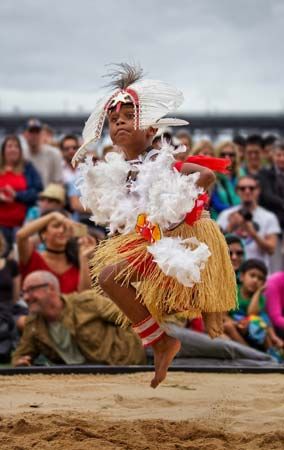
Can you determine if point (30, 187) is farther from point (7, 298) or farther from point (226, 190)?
point (226, 190)

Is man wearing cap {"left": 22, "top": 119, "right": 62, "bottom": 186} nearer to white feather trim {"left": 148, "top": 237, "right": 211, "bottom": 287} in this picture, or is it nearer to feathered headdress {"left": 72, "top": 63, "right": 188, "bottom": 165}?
feathered headdress {"left": 72, "top": 63, "right": 188, "bottom": 165}

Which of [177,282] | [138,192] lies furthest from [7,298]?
[177,282]

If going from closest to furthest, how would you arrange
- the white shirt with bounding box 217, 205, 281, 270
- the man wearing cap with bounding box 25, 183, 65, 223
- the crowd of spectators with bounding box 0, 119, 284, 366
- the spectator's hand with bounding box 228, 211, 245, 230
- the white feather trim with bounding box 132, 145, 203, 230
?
the white feather trim with bounding box 132, 145, 203, 230 → the crowd of spectators with bounding box 0, 119, 284, 366 → the man wearing cap with bounding box 25, 183, 65, 223 → the spectator's hand with bounding box 228, 211, 245, 230 → the white shirt with bounding box 217, 205, 281, 270

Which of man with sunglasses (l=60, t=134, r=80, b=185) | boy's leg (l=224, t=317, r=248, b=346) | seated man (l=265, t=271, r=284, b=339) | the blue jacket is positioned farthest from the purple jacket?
man with sunglasses (l=60, t=134, r=80, b=185)

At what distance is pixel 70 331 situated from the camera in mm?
7805

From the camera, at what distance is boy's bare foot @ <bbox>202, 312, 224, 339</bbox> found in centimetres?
536

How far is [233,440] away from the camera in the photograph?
4840 millimetres

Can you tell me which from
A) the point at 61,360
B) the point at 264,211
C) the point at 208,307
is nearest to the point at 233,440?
the point at 208,307

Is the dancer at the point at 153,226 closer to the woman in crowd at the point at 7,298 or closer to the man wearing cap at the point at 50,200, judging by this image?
the woman in crowd at the point at 7,298

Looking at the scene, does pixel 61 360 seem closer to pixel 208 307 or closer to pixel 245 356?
pixel 245 356

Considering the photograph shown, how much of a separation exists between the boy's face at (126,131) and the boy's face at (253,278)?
11.7 ft

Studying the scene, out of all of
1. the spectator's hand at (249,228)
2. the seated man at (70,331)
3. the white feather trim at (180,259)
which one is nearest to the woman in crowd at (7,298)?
the seated man at (70,331)

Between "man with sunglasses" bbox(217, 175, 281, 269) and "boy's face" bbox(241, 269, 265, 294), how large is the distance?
0.77 meters

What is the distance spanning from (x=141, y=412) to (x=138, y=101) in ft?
5.71
